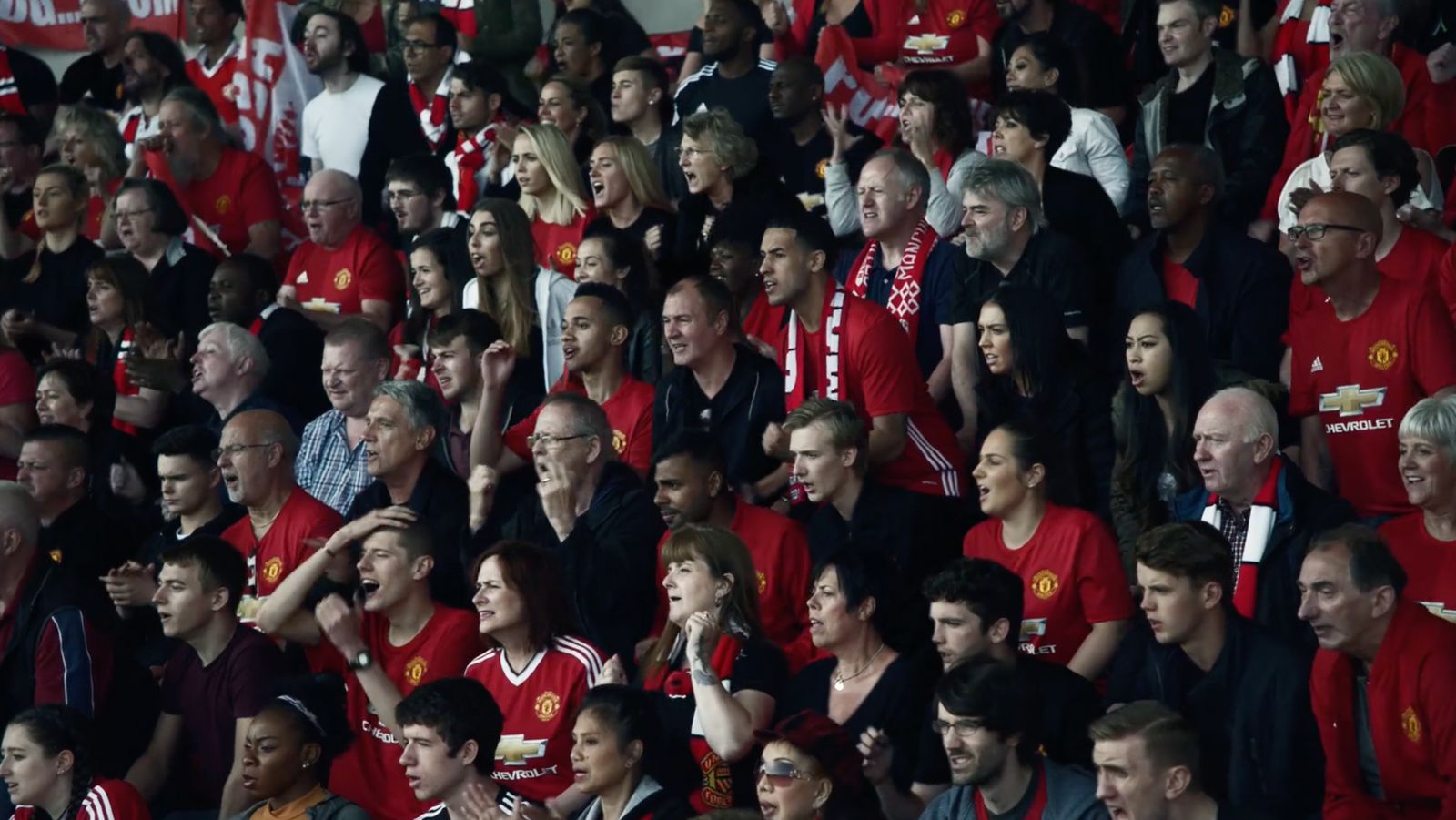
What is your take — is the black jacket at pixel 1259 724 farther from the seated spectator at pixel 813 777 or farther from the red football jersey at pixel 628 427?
the red football jersey at pixel 628 427

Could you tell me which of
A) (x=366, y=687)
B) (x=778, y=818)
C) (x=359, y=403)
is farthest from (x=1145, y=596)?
(x=359, y=403)

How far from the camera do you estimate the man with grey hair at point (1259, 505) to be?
646 centimetres

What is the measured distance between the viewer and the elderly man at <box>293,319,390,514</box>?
335 inches

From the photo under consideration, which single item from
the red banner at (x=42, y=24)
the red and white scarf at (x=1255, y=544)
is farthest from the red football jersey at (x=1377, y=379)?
the red banner at (x=42, y=24)

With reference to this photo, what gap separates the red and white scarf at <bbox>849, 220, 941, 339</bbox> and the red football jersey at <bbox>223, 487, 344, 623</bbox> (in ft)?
6.50

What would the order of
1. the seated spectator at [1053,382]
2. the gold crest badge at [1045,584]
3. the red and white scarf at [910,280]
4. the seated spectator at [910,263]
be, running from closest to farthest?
1. the gold crest badge at [1045,584]
2. the seated spectator at [1053,382]
3. the seated spectator at [910,263]
4. the red and white scarf at [910,280]

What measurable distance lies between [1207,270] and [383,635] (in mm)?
2963

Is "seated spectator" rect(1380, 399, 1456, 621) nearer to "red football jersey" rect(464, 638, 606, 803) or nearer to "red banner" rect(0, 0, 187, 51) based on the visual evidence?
"red football jersey" rect(464, 638, 606, 803)

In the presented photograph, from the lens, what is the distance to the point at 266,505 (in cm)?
793

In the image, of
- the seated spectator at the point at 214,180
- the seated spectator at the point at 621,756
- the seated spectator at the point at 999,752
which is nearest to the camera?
the seated spectator at the point at 999,752

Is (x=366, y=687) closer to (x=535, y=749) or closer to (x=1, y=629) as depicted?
(x=535, y=749)

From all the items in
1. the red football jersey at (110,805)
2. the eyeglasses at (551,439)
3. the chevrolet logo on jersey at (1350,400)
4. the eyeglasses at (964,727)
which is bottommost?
the red football jersey at (110,805)

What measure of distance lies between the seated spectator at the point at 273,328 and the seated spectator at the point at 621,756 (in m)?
3.29

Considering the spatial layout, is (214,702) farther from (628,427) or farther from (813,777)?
(813,777)
